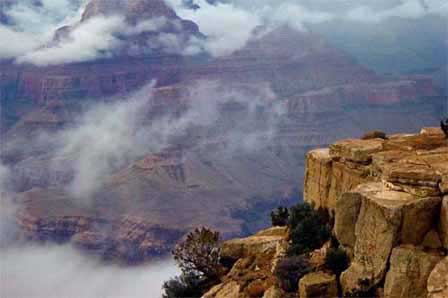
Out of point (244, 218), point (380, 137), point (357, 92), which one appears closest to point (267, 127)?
point (357, 92)

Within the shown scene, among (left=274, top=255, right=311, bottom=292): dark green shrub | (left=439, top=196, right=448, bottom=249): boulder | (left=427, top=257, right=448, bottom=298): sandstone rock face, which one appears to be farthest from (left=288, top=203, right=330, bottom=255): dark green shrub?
(left=427, top=257, right=448, bottom=298): sandstone rock face

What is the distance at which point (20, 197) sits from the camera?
463 ft

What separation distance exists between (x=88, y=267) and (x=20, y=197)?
41937 millimetres

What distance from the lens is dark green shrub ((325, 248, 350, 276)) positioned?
59.9 feet

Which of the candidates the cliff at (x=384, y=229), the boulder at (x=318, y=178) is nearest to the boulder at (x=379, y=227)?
the cliff at (x=384, y=229)

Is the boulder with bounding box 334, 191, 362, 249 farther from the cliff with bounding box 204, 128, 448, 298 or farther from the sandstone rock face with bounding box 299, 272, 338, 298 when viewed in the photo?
the sandstone rock face with bounding box 299, 272, 338, 298

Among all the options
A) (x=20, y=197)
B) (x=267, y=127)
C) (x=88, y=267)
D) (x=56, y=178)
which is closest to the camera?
(x=88, y=267)

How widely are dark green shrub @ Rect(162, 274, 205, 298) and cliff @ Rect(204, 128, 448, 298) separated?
46.7 inches

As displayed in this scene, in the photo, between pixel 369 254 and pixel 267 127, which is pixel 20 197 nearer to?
pixel 267 127

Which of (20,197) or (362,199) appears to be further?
(20,197)

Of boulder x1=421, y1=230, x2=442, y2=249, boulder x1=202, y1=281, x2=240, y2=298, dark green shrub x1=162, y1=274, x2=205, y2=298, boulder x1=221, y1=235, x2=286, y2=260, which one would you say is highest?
boulder x1=421, y1=230, x2=442, y2=249

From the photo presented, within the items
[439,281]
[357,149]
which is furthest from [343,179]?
[439,281]

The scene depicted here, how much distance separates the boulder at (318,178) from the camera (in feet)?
76.0

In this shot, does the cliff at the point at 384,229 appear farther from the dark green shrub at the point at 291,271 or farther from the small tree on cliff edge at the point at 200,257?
the small tree on cliff edge at the point at 200,257
